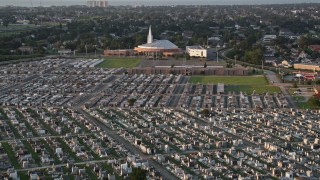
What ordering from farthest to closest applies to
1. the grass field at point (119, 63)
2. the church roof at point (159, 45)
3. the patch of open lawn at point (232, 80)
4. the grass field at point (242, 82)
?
the church roof at point (159, 45)
the grass field at point (119, 63)
the patch of open lawn at point (232, 80)
the grass field at point (242, 82)

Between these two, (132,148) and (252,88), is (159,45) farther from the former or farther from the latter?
(132,148)

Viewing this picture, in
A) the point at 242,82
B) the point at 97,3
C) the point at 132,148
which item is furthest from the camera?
the point at 97,3

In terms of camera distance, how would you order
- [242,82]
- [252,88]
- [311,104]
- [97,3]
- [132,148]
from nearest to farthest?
[132,148], [311,104], [252,88], [242,82], [97,3]

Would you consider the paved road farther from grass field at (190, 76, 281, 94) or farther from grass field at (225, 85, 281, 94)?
grass field at (190, 76, 281, 94)

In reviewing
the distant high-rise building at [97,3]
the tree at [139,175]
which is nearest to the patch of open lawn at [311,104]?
the tree at [139,175]

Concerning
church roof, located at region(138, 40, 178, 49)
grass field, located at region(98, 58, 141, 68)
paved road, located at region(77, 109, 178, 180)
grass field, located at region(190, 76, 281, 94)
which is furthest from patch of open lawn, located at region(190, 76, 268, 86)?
church roof, located at region(138, 40, 178, 49)

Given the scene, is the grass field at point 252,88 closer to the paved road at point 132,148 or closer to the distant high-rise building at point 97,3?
the paved road at point 132,148

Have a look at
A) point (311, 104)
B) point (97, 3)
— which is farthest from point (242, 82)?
point (97, 3)
